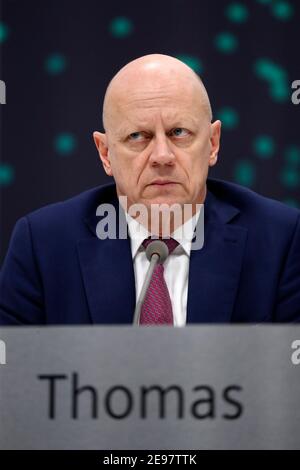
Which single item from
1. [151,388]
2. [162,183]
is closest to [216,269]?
[162,183]

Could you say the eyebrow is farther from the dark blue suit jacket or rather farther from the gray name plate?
the gray name plate

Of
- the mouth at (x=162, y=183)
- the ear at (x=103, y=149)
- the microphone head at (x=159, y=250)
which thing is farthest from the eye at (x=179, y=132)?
the microphone head at (x=159, y=250)

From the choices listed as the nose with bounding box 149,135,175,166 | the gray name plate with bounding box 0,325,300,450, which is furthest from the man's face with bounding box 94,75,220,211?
the gray name plate with bounding box 0,325,300,450

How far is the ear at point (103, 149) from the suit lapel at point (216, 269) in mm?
254

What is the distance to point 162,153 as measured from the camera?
170 cm

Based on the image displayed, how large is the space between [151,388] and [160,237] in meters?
0.56

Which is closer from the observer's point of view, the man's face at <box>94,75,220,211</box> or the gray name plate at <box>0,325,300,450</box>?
the gray name plate at <box>0,325,300,450</box>

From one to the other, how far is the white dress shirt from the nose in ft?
0.52

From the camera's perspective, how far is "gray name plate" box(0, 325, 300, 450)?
126 centimetres

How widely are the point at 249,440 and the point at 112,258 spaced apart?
1.95 ft

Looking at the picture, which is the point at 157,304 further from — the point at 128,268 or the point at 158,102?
the point at 158,102

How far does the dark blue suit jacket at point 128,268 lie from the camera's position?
1.69 m

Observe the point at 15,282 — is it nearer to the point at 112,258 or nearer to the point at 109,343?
the point at 112,258

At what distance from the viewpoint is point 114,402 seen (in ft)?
4.13
